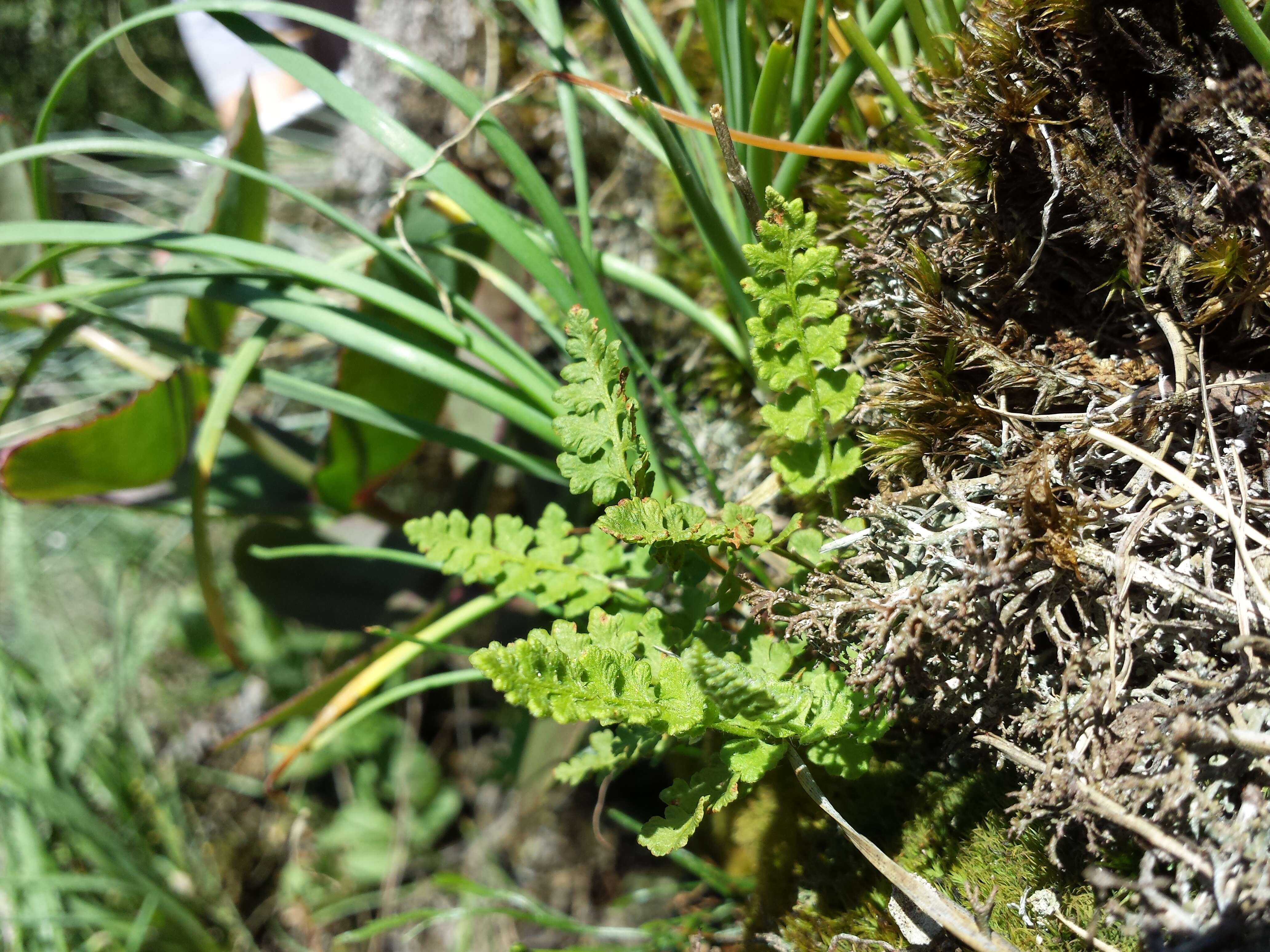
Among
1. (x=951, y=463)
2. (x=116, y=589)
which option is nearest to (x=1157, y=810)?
(x=951, y=463)

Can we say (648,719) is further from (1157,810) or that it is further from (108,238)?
(108,238)

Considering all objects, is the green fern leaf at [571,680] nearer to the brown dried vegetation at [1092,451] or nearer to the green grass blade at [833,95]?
the brown dried vegetation at [1092,451]

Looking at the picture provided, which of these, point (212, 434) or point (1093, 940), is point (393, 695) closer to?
point (212, 434)

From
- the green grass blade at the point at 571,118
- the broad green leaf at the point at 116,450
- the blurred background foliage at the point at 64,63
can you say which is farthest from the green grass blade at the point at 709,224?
the blurred background foliage at the point at 64,63

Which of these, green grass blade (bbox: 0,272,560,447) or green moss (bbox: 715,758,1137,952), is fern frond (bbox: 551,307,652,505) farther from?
green moss (bbox: 715,758,1137,952)

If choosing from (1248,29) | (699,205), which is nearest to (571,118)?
(699,205)
